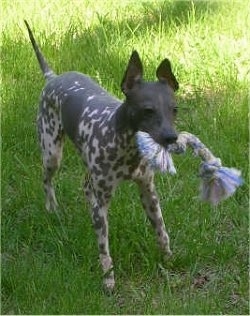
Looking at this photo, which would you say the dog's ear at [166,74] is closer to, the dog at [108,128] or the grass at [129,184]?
the dog at [108,128]

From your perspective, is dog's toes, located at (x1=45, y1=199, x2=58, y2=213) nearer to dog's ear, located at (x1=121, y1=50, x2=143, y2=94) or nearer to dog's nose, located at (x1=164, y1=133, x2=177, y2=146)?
dog's ear, located at (x1=121, y1=50, x2=143, y2=94)

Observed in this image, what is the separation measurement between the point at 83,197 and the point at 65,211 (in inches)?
6.4

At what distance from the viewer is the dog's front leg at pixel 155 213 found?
10.2 feet

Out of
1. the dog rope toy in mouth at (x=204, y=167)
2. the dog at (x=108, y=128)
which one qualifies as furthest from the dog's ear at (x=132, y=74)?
the dog rope toy in mouth at (x=204, y=167)

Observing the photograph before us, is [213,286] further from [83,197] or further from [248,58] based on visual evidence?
[248,58]

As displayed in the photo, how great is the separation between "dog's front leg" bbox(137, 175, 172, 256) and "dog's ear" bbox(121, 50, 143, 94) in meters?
0.47

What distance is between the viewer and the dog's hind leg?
343cm

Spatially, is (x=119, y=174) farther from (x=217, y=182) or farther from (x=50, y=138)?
(x=50, y=138)

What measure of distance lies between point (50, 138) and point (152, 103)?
89 centimetres

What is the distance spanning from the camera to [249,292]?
9.91 ft

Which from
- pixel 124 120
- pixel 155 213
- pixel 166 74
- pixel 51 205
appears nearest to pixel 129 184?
pixel 51 205

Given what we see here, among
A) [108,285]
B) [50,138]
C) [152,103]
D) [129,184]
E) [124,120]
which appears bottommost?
[108,285]

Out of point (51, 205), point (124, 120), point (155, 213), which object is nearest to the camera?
point (124, 120)

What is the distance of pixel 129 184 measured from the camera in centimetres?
368
